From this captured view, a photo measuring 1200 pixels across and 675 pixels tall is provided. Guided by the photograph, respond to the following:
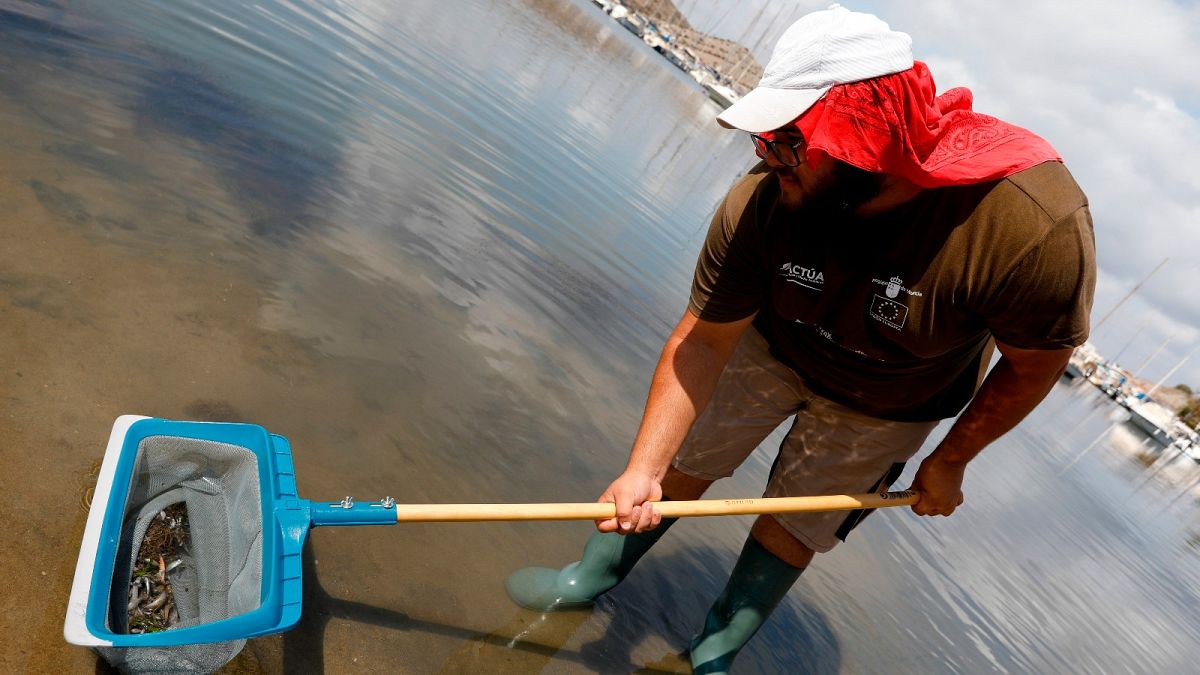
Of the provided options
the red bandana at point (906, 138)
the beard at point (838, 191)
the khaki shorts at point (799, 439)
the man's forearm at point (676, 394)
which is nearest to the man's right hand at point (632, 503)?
the man's forearm at point (676, 394)

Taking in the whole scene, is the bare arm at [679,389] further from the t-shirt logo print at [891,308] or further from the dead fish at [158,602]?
the dead fish at [158,602]

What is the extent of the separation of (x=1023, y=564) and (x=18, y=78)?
30.0 feet

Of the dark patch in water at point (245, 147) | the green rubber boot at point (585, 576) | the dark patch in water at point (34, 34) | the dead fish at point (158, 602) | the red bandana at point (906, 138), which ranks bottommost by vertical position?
the dark patch in water at point (34, 34)

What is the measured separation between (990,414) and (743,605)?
1.29 m

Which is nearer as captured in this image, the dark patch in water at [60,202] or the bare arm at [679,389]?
the bare arm at [679,389]

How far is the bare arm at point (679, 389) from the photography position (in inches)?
101

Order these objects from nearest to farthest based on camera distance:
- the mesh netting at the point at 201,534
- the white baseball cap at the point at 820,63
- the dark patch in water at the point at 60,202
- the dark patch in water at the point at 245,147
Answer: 1. the white baseball cap at the point at 820,63
2. the mesh netting at the point at 201,534
3. the dark patch in water at the point at 60,202
4. the dark patch in water at the point at 245,147

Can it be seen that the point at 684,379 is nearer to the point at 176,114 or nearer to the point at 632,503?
the point at 632,503

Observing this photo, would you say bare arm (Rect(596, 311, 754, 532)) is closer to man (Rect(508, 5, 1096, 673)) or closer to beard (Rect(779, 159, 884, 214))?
man (Rect(508, 5, 1096, 673))

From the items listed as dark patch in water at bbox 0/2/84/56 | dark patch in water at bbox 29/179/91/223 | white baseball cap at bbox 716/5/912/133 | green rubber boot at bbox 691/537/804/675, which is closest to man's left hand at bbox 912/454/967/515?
green rubber boot at bbox 691/537/804/675

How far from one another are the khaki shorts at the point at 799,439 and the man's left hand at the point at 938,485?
94mm

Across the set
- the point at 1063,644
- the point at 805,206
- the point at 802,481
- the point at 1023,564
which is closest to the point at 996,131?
the point at 805,206

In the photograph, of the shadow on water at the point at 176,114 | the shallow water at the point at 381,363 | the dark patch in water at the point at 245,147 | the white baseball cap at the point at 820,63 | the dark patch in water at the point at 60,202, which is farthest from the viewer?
the dark patch in water at the point at 245,147

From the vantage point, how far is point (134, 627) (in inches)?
83.4
